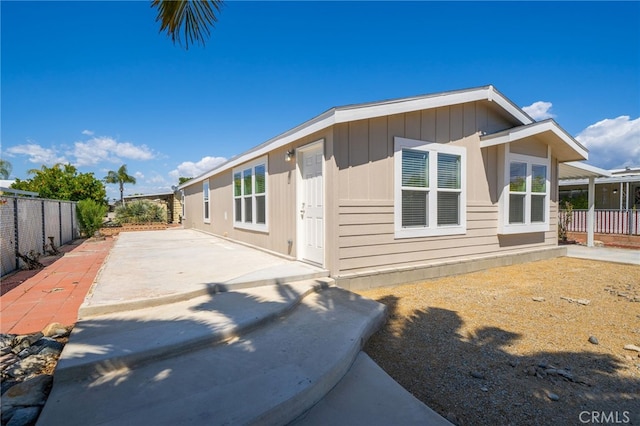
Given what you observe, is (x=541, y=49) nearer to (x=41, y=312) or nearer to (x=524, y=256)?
(x=524, y=256)

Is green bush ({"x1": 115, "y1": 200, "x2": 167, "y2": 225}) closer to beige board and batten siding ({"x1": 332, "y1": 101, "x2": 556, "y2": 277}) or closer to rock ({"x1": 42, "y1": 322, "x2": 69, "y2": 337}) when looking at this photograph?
rock ({"x1": 42, "y1": 322, "x2": 69, "y2": 337})

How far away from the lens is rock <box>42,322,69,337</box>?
3035mm

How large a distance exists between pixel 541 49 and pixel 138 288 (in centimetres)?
1185

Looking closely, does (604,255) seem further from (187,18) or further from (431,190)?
(187,18)

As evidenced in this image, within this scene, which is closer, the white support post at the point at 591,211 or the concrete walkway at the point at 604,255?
the concrete walkway at the point at 604,255

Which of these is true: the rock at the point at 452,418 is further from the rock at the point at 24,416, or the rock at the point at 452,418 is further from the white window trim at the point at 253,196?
the white window trim at the point at 253,196

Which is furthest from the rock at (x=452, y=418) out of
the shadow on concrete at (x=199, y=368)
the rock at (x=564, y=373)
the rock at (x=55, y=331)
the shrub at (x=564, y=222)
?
the shrub at (x=564, y=222)

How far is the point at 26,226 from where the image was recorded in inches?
283

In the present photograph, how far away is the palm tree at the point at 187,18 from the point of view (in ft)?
8.11

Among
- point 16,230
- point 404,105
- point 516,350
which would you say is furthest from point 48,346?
point 16,230

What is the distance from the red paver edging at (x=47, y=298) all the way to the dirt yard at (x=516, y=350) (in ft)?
12.1

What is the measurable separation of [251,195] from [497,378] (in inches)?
281

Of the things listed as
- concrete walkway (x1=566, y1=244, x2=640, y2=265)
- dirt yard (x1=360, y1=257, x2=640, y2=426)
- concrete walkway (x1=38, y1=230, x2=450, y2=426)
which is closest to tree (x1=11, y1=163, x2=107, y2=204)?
concrete walkway (x1=38, y1=230, x2=450, y2=426)

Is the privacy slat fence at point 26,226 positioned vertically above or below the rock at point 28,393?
above
